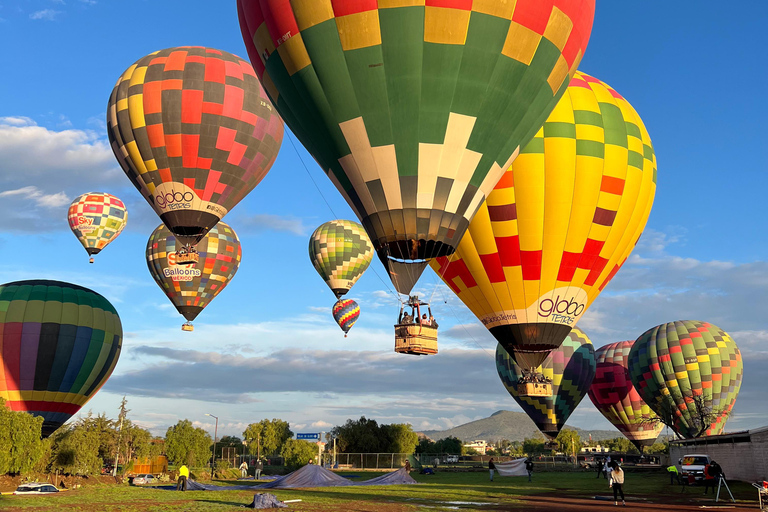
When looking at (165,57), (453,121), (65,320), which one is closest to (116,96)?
(165,57)

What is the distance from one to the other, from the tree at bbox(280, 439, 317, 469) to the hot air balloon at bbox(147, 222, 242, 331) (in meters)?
25.4

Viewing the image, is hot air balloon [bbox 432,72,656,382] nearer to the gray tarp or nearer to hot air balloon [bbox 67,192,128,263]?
the gray tarp

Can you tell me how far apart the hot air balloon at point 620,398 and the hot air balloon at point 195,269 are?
30.9 metres

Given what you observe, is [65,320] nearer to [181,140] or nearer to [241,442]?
[181,140]

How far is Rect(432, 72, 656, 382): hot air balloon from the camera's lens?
2166 cm

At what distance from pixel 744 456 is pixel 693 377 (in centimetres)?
1601

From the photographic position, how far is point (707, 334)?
44.8 m

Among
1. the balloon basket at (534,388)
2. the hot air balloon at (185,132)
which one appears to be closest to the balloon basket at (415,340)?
the balloon basket at (534,388)

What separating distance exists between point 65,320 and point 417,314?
25.4 m

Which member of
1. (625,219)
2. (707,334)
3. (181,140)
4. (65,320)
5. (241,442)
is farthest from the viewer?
(241,442)

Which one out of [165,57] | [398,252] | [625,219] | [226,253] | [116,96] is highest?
[165,57]

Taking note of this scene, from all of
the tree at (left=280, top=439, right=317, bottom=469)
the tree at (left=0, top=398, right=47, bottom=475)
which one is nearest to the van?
the tree at (left=0, top=398, right=47, bottom=475)

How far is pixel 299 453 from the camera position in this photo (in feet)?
208

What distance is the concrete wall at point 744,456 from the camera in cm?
2606
